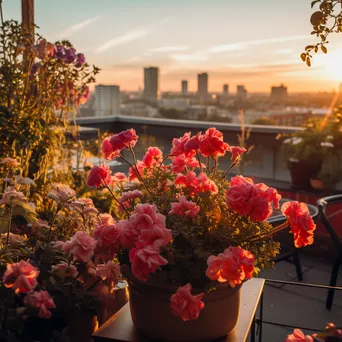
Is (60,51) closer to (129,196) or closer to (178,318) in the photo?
(129,196)

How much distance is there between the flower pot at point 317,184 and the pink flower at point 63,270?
375 cm

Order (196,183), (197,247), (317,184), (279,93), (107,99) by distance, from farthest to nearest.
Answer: (279,93) < (107,99) < (317,184) < (196,183) < (197,247)

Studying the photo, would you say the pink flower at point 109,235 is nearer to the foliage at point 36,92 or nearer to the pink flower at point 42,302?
the pink flower at point 42,302

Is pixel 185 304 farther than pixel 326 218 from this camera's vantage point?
No

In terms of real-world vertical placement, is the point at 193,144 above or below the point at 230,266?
above

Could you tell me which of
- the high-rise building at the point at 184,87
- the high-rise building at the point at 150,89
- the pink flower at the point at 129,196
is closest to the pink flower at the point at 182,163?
the pink flower at the point at 129,196

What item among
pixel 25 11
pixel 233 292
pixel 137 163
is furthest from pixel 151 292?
pixel 25 11

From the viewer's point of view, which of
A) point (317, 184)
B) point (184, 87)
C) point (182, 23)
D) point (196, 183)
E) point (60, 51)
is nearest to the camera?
point (196, 183)

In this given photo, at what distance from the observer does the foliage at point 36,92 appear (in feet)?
8.61

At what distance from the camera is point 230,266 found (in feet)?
3.53

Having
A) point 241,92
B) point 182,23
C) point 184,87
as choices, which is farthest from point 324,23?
point 184,87

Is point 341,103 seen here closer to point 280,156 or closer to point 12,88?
point 280,156

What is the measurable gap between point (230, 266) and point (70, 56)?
2.13m

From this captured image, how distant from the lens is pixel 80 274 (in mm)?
1318
